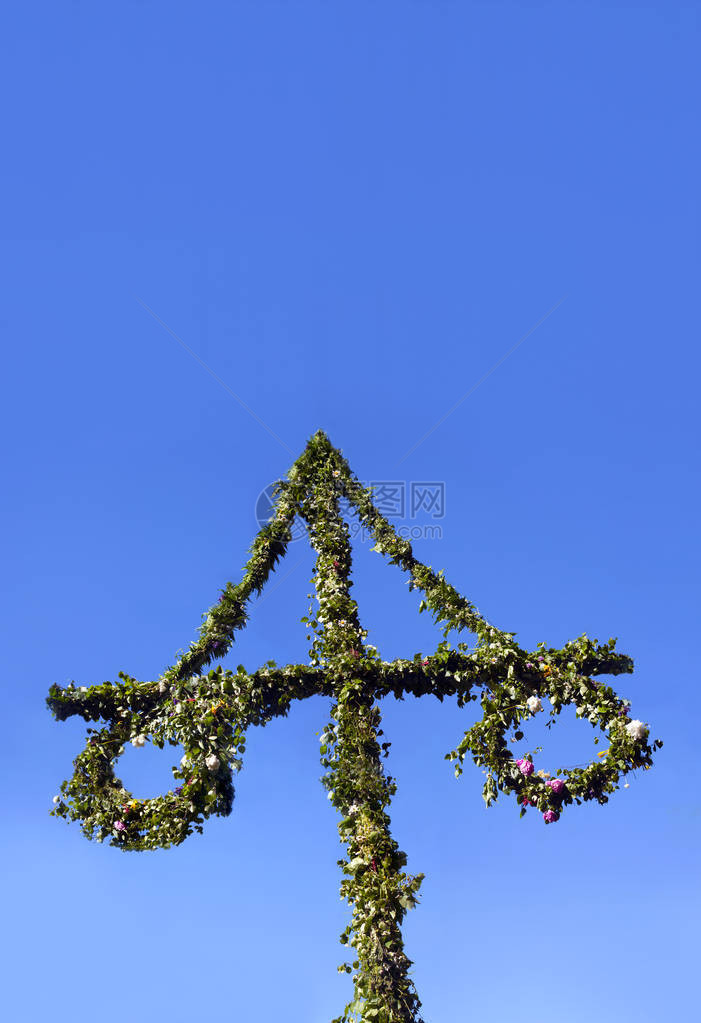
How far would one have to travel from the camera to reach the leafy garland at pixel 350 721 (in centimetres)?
673

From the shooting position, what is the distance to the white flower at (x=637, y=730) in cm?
758

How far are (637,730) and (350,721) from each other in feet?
11.0

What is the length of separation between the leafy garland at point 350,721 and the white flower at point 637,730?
0.01 m

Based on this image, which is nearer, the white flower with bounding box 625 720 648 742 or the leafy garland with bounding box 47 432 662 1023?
the leafy garland with bounding box 47 432 662 1023

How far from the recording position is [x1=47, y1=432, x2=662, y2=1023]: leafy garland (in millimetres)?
6727

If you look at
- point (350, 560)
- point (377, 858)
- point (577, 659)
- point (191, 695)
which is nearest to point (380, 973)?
point (377, 858)

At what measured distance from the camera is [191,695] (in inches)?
302

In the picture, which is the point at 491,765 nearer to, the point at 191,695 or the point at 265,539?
the point at 191,695

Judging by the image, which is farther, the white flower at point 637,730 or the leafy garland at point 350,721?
the white flower at point 637,730

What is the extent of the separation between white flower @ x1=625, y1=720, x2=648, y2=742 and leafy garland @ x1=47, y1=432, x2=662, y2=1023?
1cm

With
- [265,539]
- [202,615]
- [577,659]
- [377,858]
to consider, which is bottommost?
[377,858]

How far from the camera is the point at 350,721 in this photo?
722cm

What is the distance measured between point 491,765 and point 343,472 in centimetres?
532

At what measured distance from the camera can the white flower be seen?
298 inches
